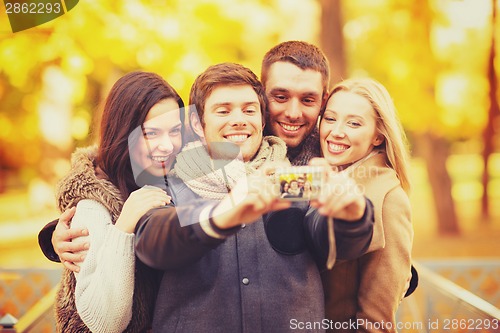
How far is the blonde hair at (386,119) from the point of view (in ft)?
4.72

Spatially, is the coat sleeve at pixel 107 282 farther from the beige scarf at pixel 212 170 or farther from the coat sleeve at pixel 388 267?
the coat sleeve at pixel 388 267

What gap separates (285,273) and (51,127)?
3402 mm

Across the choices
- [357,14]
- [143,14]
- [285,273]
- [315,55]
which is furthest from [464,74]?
[285,273]

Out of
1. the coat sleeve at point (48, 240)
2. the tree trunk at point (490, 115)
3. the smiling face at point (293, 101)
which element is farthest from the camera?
the tree trunk at point (490, 115)

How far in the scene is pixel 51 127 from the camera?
4207 millimetres

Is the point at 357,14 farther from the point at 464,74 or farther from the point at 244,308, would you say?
the point at 244,308

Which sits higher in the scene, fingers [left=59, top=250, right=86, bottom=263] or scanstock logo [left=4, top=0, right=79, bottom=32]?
scanstock logo [left=4, top=0, right=79, bottom=32]

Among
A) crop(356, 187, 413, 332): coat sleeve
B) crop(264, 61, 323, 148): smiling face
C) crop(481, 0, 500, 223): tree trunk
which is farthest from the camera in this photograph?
crop(481, 0, 500, 223): tree trunk

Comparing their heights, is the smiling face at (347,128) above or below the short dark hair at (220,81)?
below

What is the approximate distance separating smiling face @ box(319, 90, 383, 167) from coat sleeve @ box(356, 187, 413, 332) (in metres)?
0.15

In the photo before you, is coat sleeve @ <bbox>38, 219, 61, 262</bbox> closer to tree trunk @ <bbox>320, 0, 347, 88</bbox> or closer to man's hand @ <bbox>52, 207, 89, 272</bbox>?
man's hand @ <bbox>52, 207, 89, 272</bbox>

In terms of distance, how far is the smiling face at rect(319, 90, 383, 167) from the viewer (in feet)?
4.70

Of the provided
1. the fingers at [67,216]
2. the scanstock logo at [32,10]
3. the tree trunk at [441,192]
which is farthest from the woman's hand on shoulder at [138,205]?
the tree trunk at [441,192]

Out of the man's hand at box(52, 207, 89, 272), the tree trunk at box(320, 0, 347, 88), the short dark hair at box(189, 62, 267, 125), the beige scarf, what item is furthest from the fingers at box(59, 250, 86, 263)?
the tree trunk at box(320, 0, 347, 88)
